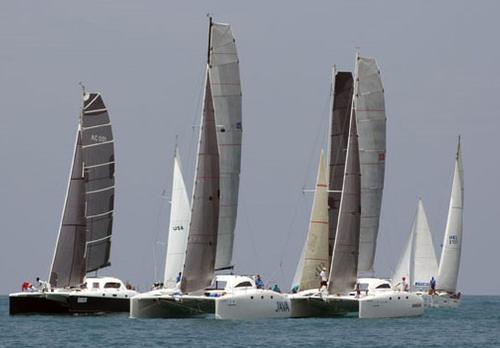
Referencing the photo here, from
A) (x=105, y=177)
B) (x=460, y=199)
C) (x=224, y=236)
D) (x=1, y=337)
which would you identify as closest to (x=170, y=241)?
(x=105, y=177)

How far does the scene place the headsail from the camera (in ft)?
250

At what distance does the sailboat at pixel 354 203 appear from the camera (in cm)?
7212

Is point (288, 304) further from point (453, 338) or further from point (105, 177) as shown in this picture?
point (105, 177)

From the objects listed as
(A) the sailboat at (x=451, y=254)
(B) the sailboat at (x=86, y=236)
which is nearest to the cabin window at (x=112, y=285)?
(B) the sailboat at (x=86, y=236)

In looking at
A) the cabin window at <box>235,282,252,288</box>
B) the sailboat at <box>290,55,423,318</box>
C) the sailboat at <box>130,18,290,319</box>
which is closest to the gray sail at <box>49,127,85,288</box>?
the sailboat at <box>130,18,290,319</box>

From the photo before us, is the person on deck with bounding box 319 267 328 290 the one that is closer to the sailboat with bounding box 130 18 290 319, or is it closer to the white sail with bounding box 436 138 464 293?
the sailboat with bounding box 130 18 290 319

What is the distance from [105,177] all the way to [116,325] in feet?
45.5

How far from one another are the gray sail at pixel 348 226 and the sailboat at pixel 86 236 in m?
11.3

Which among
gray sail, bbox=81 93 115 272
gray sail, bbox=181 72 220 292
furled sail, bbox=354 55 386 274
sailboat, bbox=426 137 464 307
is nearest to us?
gray sail, bbox=181 72 220 292

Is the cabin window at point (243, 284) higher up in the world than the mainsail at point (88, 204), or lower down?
lower down

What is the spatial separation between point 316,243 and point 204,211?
9165 mm

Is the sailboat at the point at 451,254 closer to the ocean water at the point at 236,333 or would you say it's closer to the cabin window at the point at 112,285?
the ocean water at the point at 236,333

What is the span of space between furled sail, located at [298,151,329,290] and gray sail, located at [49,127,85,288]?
11279 millimetres

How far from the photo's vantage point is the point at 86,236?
81.6 m
